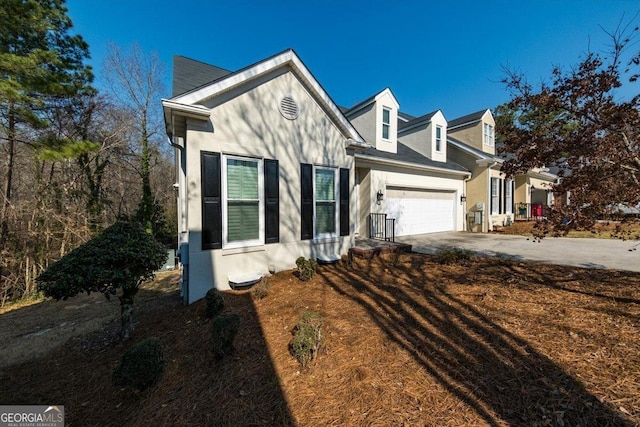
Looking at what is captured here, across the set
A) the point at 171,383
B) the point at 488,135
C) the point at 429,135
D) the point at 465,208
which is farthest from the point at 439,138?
the point at 171,383

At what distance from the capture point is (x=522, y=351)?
269 cm

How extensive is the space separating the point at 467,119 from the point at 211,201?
52.8ft

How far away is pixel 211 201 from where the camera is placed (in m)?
5.09

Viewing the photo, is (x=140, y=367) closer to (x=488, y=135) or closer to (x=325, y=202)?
(x=325, y=202)

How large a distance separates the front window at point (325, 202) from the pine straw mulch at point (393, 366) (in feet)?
8.25

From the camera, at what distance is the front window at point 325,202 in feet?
22.5

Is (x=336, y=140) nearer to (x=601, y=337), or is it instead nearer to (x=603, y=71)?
(x=603, y=71)

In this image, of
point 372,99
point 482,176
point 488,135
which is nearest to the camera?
point 372,99

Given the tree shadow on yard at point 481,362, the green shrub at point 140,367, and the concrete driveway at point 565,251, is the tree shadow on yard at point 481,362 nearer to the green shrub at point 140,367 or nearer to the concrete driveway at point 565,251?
the green shrub at point 140,367

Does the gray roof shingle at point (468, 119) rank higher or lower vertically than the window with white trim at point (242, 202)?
higher

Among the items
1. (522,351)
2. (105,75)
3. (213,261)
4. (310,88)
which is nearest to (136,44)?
(105,75)

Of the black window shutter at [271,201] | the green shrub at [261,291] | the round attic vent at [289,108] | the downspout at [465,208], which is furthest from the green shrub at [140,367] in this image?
the downspout at [465,208]

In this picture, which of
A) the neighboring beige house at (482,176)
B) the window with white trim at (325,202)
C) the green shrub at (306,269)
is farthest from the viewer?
the neighboring beige house at (482,176)

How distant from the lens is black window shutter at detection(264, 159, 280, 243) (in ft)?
19.2
